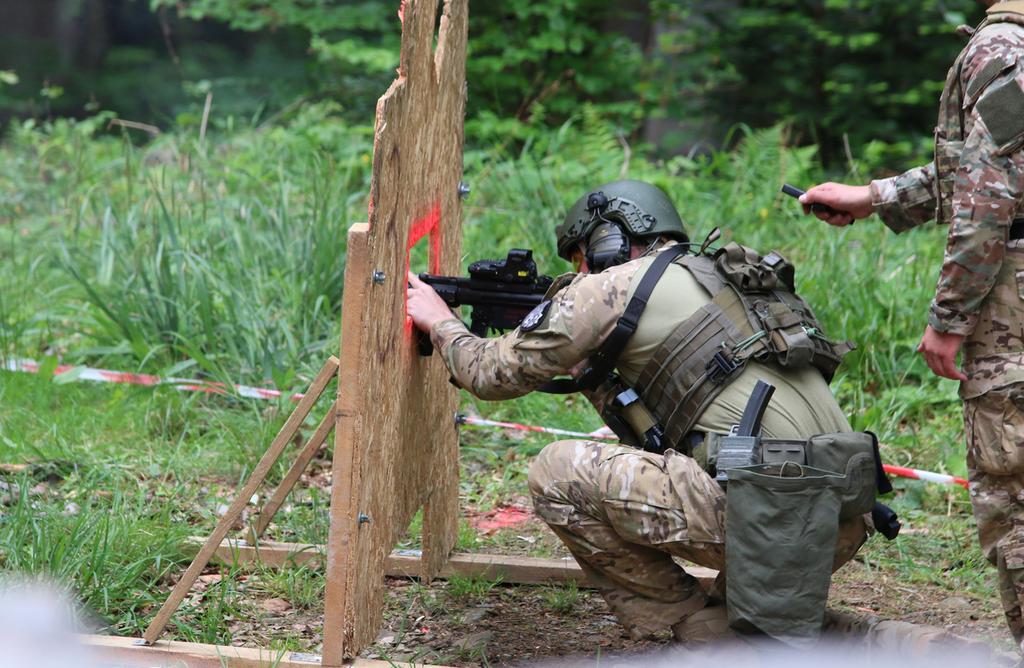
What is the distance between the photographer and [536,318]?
3160 millimetres

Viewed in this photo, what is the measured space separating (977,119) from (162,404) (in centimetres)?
347

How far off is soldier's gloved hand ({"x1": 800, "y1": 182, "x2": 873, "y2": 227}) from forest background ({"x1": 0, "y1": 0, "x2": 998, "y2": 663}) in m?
1.42

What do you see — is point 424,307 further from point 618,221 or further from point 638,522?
point 638,522

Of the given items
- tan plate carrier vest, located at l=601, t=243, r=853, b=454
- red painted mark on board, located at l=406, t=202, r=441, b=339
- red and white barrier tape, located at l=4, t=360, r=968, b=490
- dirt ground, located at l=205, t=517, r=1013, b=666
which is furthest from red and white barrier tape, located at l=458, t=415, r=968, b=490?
tan plate carrier vest, located at l=601, t=243, r=853, b=454

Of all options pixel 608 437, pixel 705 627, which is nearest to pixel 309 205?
pixel 608 437

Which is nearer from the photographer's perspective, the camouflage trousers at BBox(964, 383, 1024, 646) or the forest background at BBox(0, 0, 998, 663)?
the camouflage trousers at BBox(964, 383, 1024, 646)

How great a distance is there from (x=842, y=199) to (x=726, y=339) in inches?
29.4

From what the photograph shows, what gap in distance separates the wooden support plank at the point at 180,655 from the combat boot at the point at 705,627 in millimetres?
754

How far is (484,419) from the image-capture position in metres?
5.21

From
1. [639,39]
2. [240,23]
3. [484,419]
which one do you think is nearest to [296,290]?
[484,419]

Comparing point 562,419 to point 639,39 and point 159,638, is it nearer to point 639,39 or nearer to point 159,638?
point 159,638

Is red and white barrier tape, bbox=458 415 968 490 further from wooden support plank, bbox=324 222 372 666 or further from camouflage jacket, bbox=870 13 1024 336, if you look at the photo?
camouflage jacket, bbox=870 13 1024 336

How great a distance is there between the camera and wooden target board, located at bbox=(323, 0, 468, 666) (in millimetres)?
2795

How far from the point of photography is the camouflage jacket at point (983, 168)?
284 cm
